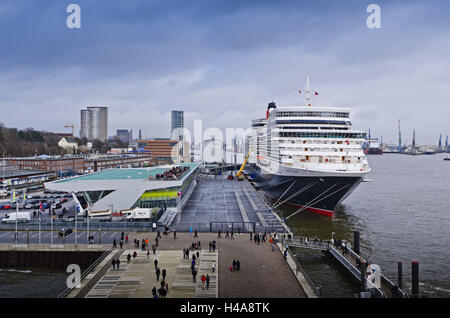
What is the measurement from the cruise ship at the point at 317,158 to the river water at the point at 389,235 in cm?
241

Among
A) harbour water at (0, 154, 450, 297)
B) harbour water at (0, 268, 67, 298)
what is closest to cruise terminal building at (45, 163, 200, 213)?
harbour water at (0, 268, 67, 298)

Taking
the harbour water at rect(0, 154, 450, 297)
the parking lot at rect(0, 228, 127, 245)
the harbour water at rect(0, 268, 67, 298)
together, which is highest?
the parking lot at rect(0, 228, 127, 245)

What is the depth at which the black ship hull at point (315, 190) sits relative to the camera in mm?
32469

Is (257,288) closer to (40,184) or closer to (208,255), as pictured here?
(208,255)

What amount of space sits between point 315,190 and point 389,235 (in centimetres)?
775

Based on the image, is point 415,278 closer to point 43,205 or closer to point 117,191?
point 117,191

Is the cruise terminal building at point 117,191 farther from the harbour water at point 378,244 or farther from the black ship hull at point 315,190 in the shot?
the black ship hull at point 315,190

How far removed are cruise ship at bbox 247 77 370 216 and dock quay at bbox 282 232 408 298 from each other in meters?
8.49

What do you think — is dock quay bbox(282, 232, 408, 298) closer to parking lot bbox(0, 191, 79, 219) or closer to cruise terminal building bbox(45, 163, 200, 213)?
cruise terminal building bbox(45, 163, 200, 213)

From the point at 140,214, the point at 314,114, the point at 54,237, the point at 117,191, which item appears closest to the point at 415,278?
the point at 140,214

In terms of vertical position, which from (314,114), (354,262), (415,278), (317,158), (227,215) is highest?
(314,114)

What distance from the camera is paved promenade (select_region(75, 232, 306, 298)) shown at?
52.2 feet

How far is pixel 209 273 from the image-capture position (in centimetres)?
1822
